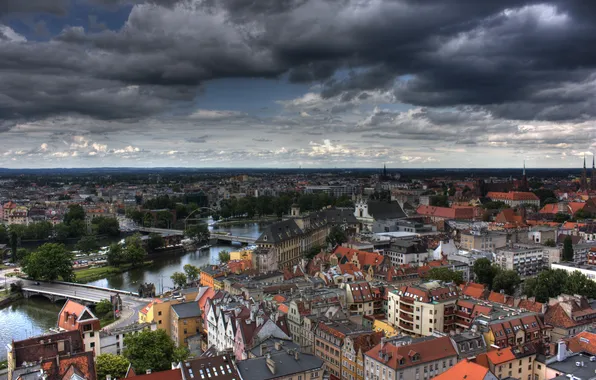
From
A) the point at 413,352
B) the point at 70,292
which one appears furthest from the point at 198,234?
the point at 413,352

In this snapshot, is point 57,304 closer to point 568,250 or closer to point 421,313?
point 421,313

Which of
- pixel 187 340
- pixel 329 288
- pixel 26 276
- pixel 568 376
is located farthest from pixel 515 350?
pixel 26 276

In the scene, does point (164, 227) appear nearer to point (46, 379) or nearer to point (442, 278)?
point (442, 278)

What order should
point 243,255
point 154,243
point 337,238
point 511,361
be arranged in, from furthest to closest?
point 154,243 → point 337,238 → point 243,255 → point 511,361

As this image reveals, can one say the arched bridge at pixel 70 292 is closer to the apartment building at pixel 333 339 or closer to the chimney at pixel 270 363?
the apartment building at pixel 333 339

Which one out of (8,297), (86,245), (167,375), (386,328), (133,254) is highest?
(167,375)

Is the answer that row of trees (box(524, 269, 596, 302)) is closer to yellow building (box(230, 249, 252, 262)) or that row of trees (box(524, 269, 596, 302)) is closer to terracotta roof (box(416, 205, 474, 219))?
yellow building (box(230, 249, 252, 262))
